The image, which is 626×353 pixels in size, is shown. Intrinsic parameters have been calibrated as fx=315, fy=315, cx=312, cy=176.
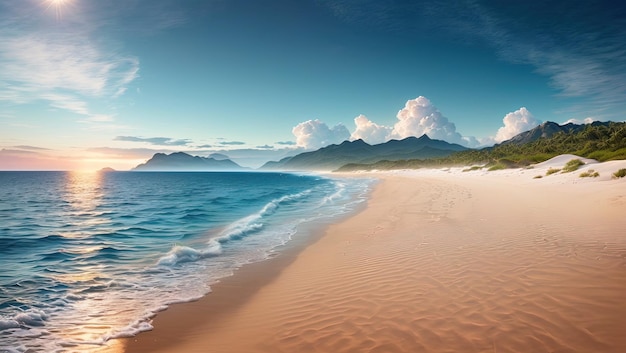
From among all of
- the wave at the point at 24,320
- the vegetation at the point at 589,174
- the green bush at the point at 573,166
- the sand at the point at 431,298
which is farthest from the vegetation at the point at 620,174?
the wave at the point at 24,320

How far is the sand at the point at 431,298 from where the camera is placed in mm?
5180

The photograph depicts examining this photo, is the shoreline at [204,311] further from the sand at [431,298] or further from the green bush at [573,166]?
the green bush at [573,166]

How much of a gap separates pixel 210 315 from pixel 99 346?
6.96 ft

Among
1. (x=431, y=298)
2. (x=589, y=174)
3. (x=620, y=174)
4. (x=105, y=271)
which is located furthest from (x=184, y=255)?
(x=589, y=174)

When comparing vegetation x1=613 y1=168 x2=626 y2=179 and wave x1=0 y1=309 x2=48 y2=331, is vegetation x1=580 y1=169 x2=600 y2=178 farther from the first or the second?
wave x1=0 y1=309 x2=48 y2=331

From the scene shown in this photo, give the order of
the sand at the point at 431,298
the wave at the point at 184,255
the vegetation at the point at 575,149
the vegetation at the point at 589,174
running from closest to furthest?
the sand at the point at 431,298
the wave at the point at 184,255
the vegetation at the point at 589,174
the vegetation at the point at 575,149

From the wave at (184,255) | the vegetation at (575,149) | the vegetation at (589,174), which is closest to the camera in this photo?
the wave at (184,255)

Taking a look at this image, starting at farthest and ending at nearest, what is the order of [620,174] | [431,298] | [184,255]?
[620,174] < [184,255] < [431,298]

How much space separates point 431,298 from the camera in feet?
22.0

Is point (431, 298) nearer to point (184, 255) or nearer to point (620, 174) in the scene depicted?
point (184, 255)

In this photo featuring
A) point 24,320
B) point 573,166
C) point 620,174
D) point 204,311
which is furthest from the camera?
point 573,166

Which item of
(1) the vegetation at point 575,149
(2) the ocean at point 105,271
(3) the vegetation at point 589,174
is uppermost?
(1) the vegetation at point 575,149

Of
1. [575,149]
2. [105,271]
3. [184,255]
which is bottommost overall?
[105,271]

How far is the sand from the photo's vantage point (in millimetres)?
5180
